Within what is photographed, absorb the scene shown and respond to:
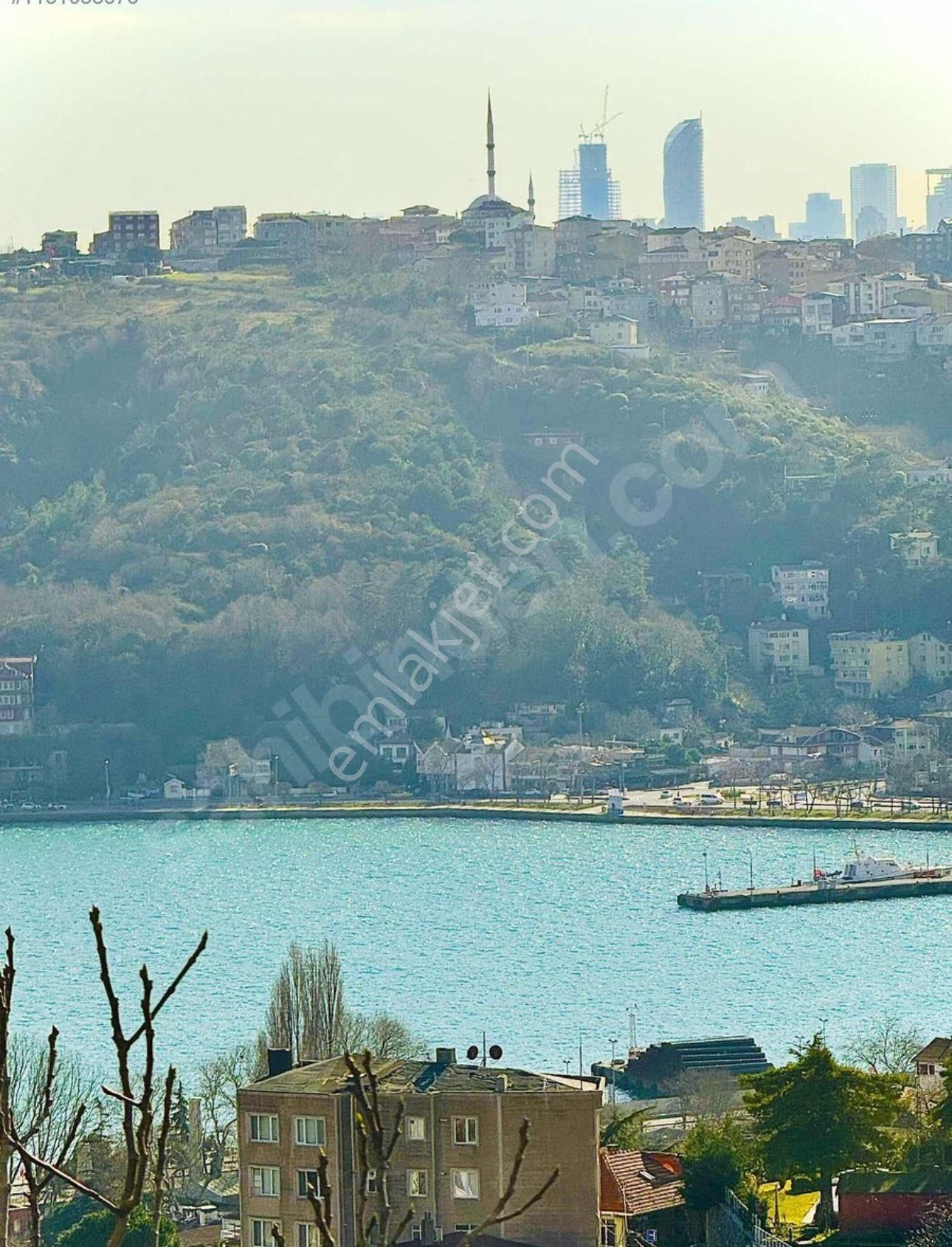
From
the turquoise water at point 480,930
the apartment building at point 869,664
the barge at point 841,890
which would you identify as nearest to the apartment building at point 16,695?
the turquoise water at point 480,930

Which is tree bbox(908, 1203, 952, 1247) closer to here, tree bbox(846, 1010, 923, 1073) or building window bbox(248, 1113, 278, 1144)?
building window bbox(248, 1113, 278, 1144)

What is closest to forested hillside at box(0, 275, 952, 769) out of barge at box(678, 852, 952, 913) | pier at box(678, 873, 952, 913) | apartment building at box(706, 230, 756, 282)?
apartment building at box(706, 230, 756, 282)

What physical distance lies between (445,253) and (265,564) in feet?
23.7

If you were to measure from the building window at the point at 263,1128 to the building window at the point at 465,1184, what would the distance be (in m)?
0.35

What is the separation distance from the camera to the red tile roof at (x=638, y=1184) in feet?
18.2

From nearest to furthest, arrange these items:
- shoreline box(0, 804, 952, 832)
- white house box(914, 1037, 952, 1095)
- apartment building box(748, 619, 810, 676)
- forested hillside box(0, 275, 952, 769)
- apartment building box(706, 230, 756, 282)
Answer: white house box(914, 1037, 952, 1095) → shoreline box(0, 804, 952, 832) → apartment building box(748, 619, 810, 676) → forested hillside box(0, 275, 952, 769) → apartment building box(706, 230, 756, 282)

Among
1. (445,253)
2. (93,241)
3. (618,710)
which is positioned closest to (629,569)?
(618,710)

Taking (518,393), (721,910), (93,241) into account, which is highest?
(93,241)

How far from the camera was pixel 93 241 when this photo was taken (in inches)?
1350

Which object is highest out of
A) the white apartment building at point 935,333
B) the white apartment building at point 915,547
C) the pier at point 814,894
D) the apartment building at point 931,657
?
the white apartment building at point 935,333

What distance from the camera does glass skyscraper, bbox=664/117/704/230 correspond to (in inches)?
1806

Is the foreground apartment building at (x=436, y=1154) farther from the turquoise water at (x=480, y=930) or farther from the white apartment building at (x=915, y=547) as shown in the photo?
the white apartment building at (x=915, y=547)

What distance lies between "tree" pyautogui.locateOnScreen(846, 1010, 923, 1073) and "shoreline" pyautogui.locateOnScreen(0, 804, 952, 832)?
28.8 feet

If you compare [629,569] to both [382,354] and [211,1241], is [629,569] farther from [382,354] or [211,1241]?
[211,1241]
